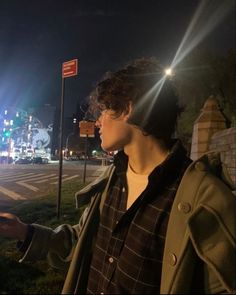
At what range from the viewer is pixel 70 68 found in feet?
26.7

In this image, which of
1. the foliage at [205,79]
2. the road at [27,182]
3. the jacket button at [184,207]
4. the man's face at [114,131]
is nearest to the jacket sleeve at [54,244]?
the man's face at [114,131]

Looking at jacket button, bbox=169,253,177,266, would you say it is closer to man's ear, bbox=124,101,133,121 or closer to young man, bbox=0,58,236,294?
young man, bbox=0,58,236,294

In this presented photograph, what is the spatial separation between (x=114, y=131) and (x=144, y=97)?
0.24m

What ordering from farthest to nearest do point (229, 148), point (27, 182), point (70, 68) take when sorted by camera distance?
point (27, 182) → point (229, 148) → point (70, 68)

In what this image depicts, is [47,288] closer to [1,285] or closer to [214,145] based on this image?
[1,285]

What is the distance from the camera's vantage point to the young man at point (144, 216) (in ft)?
4.88

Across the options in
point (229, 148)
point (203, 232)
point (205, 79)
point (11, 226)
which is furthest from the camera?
point (205, 79)

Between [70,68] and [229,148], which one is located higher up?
[70,68]

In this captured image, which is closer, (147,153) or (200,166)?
(200,166)

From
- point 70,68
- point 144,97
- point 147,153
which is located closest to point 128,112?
point 144,97

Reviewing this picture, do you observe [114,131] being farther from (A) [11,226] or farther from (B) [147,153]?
(A) [11,226]

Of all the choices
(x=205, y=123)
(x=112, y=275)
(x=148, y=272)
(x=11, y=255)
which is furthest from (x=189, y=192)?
(x=205, y=123)

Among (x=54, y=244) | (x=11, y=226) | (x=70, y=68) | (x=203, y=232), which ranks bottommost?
(x=54, y=244)

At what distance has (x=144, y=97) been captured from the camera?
6.48 ft
